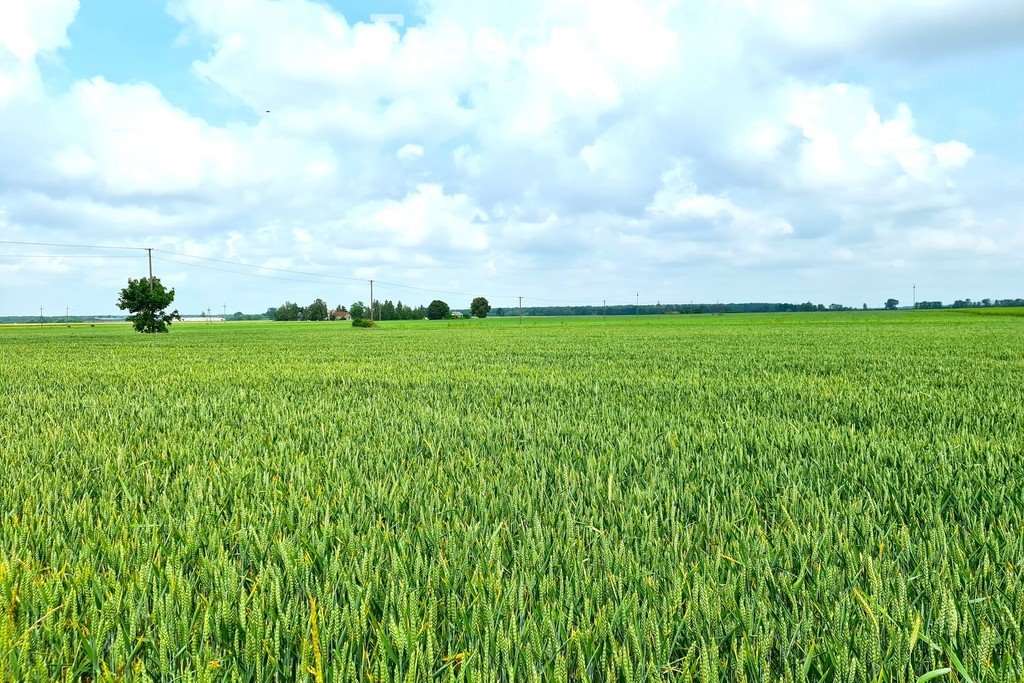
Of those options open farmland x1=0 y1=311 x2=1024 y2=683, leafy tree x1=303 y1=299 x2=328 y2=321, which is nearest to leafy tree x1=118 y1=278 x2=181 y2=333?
open farmland x1=0 y1=311 x2=1024 y2=683

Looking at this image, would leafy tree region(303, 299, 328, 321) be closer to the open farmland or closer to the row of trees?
the row of trees

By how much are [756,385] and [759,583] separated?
7194 mm

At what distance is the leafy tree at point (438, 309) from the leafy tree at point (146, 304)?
79652mm

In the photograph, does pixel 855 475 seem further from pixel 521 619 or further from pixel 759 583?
pixel 521 619

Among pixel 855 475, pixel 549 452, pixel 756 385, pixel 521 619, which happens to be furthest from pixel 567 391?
pixel 521 619

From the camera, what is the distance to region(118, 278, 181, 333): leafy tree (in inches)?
2089

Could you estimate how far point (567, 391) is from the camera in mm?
8656

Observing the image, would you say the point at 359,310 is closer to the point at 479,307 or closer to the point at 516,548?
the point at 479,307

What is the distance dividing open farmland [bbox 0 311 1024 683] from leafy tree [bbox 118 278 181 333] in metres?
53.8

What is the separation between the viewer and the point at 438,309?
5305 inches

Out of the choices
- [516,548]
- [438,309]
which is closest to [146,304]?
[516,548]

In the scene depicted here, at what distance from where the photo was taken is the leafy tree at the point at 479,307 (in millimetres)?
140625

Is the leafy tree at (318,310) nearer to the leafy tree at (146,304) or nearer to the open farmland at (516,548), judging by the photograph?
the leafy tree at (146,304)

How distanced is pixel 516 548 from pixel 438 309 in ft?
437
